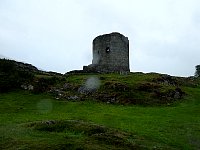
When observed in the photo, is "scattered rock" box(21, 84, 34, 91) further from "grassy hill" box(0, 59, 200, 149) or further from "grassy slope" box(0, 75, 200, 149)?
"grassy slope" box(0, 75, 200, 149)

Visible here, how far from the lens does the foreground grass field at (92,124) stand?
2569cm

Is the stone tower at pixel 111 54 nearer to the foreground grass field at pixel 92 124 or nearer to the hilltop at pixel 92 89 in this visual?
the hilltop at pixel 92 89

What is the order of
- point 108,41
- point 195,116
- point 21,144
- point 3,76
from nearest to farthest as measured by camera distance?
point 21,144 → point 195,116 → point 3,76 → point 108,41

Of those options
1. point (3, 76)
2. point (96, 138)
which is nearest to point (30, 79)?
point (3, 76)

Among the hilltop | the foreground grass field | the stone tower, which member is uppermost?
the stone tower

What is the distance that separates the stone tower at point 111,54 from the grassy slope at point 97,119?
2275cm

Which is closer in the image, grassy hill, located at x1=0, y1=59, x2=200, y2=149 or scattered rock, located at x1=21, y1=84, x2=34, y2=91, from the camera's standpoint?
grassy hill, located at x1=0, y1=59, x2=200, y2=149

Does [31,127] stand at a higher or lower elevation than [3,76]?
lower

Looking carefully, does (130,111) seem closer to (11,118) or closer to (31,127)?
(11,118)

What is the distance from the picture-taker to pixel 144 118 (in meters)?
39.5

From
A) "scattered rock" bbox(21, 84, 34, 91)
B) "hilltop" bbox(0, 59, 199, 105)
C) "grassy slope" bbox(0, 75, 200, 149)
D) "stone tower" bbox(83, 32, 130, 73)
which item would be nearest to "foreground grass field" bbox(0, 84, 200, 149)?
"grassy slope" bbox(0, 75, 200, 149)

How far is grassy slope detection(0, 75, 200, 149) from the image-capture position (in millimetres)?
25828

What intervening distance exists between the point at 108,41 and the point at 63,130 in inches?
1990

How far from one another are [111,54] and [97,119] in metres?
41.4
